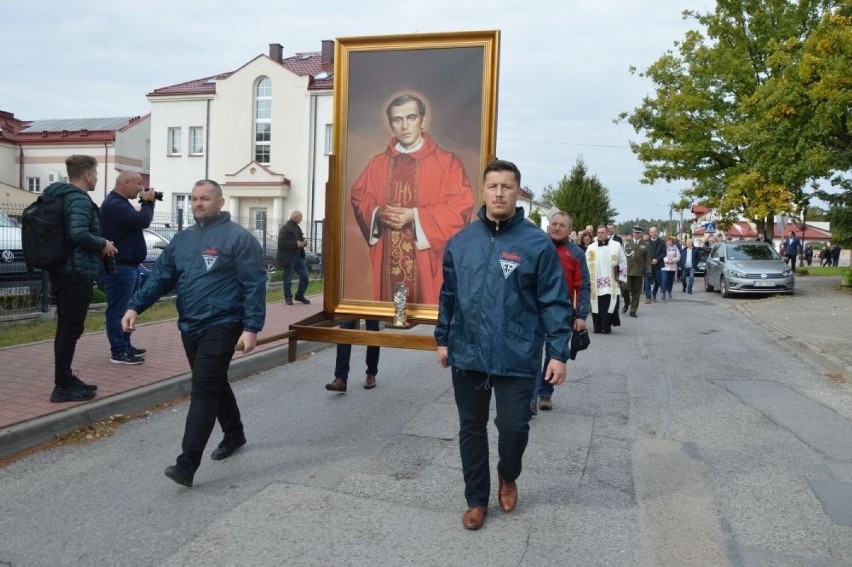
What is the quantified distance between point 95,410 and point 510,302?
12.6 ft

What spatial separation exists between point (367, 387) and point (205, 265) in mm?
3242

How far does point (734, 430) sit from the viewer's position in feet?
19.9

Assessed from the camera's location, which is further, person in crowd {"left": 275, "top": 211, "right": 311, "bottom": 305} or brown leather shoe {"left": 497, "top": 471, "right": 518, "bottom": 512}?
person in crowd {"left": 275, "top": 211, "right": 311, "bottom": 305}

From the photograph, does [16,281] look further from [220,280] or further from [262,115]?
[262,115]

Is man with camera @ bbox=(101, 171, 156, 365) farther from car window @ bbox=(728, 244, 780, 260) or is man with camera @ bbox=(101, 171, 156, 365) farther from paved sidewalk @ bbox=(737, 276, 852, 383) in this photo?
car window @ bbox=(728, 244, 780, 260)

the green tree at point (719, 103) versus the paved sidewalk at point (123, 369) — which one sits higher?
the green tree at point (719, 103)

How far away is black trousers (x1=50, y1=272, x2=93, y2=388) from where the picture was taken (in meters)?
5.73

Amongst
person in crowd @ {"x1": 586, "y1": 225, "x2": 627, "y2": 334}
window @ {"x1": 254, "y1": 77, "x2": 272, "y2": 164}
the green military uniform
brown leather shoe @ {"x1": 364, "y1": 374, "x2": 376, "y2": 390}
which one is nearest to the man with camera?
brown leather shoe @ {"x1": 364, "y1": 374, "x2": 376, "y2": 390}

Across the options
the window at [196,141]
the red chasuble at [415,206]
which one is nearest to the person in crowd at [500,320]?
the red chasuble at [415,206]

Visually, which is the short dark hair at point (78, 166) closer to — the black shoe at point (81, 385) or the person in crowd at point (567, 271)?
the black shoe at point (81, 385)

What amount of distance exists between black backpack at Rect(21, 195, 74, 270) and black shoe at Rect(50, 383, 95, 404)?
1014 mm

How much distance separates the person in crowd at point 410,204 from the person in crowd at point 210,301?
100 cm

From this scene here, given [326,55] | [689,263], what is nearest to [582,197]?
[326,55]

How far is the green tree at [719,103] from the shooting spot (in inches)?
995
